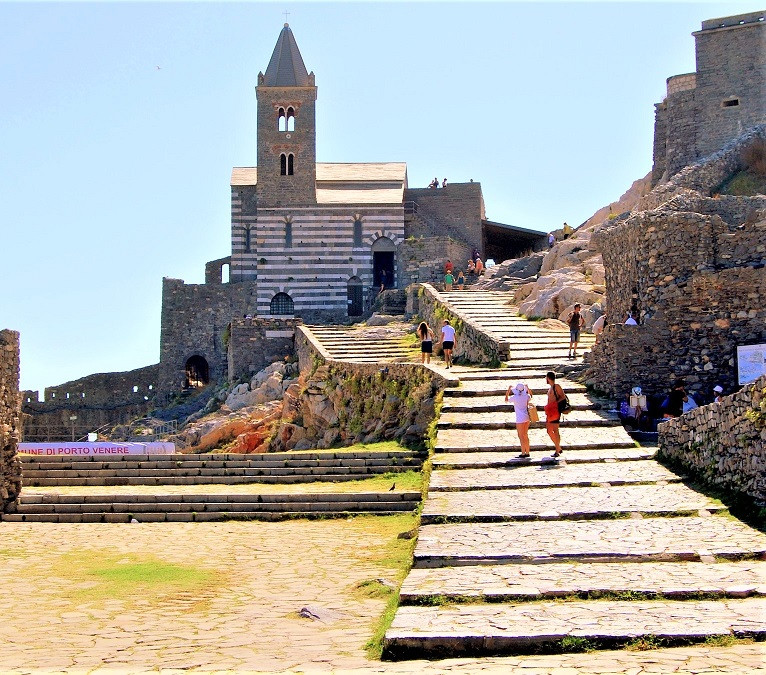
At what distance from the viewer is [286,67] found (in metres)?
45.8

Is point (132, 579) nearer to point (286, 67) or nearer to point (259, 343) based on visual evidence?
point (259, 343)

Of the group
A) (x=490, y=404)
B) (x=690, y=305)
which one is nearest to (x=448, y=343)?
(x=490, y=404)

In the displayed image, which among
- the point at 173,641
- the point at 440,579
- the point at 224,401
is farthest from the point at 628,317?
the point at 224,401

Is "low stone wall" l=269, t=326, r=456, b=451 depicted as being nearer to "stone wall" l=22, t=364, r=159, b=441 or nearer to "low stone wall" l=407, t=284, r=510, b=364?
"low stone wall" l=407, t=284, r=510, b=364

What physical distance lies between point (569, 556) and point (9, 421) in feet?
34.7

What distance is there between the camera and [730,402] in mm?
13875

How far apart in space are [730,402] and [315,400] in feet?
53.7

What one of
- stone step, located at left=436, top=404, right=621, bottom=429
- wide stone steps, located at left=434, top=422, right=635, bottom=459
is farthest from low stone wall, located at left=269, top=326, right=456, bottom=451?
wide stone steps, located at left=434, top=422, right=635, bottom=459

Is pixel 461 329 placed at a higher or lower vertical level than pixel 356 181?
lower

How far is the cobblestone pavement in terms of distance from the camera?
13719 mm

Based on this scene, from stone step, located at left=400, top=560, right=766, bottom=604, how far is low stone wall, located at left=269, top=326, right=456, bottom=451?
1008 centimetres

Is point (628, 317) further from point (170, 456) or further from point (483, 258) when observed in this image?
point (483, 258)

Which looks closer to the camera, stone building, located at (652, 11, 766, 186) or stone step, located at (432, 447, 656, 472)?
stone step, located at (432, 447, 656, 472)

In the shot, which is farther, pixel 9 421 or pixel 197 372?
pixel 197 372
